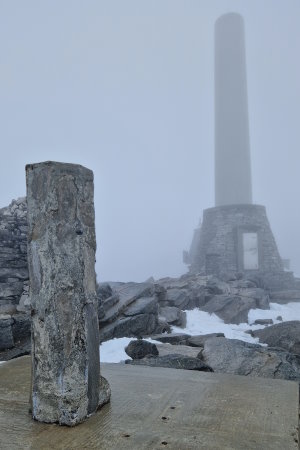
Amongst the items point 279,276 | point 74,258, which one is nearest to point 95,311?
point 74,258

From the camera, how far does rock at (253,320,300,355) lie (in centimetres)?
639

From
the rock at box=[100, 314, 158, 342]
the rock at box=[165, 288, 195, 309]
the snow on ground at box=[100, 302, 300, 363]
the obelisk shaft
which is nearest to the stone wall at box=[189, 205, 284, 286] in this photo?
the obelisk shaft

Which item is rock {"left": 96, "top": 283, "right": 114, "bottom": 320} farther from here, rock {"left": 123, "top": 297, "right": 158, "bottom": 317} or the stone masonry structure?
the stone masonry structure

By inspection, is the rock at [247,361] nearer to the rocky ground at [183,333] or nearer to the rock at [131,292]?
the rocky ground at [183,333]

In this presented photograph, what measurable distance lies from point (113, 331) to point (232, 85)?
70.2 feet

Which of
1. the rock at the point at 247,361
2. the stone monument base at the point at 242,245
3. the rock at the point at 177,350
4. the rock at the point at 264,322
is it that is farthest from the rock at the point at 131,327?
the stone monument base at the point at 242,245

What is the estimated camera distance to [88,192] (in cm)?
290

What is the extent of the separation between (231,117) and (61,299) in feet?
77.3

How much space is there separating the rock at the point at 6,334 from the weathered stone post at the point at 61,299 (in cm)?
392

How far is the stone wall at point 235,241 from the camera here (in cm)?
2155

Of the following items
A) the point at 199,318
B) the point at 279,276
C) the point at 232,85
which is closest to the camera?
the point at 199,318

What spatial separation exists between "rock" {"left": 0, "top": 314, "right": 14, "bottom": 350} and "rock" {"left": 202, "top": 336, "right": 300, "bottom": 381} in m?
3.37

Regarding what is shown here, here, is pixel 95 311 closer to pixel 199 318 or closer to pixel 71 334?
pixel 71 334

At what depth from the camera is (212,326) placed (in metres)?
9.93
